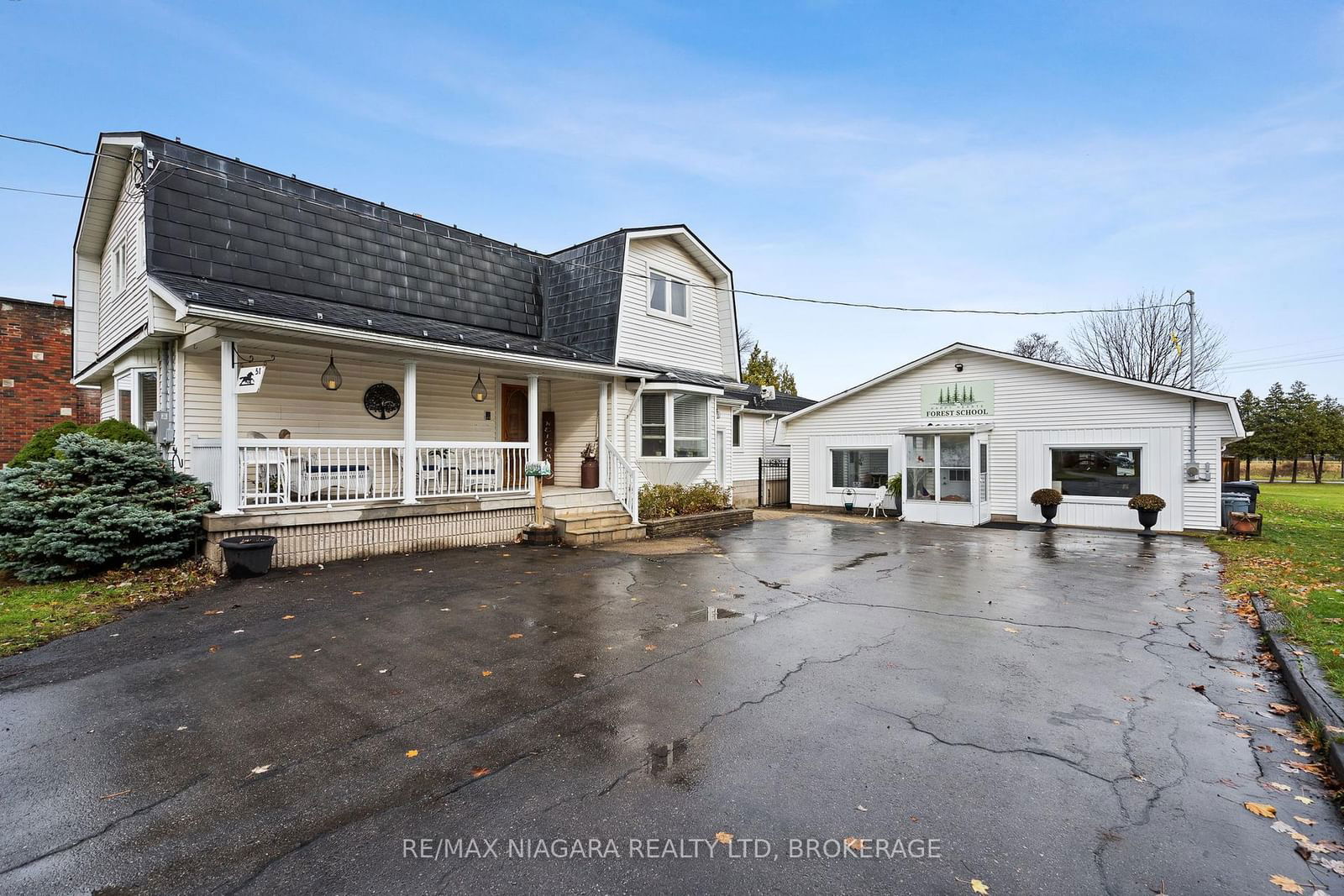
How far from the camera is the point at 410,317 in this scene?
11.4 meters

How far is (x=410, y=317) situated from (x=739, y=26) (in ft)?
33.2

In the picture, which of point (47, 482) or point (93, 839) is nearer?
point (93, 839)

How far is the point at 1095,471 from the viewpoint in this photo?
14.1 metres

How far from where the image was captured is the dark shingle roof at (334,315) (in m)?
7.85

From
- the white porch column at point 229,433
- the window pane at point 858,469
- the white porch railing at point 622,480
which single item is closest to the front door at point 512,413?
the white porch railing at point 622,480

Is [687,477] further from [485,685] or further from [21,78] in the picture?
[21,78]

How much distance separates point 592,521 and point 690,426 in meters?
3.96

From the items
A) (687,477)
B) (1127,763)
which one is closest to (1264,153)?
(687,477)

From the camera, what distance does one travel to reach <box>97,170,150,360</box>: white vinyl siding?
9.38 meters

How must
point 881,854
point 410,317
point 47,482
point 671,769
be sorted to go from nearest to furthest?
1. point 881,854
2. point 671,769
3. point 47,482
4. point 410,317

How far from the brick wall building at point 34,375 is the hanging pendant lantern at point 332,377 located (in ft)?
42.2

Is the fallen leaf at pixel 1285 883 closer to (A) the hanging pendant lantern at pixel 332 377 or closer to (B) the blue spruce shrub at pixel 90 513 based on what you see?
(B) the blue spruce shrub at pixel 90 513

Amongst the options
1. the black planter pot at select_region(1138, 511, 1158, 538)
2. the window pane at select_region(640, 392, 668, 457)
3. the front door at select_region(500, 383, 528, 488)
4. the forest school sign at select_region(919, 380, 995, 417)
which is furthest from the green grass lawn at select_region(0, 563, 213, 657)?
the black planter pot at select_region(1138, 511, 1158, 538)

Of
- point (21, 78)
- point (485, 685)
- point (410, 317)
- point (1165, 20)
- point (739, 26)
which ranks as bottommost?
point (485, 685)
